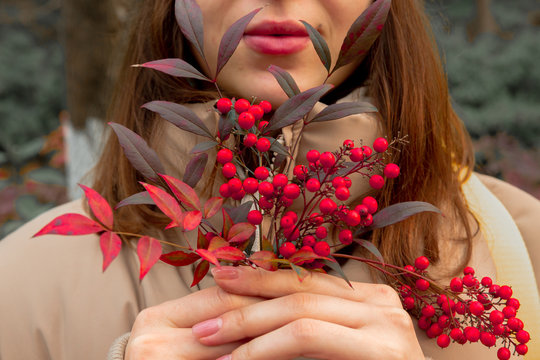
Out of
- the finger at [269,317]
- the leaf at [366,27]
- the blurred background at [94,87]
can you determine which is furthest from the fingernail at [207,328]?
the blurred background at [94,87]

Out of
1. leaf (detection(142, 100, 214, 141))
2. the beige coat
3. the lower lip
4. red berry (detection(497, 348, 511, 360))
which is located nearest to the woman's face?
the lower lip

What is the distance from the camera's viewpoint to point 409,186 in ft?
3.58

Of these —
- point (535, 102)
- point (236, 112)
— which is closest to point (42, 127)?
point (535, 102)

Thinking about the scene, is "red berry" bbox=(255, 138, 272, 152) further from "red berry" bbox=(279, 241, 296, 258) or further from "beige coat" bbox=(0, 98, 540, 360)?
"beige coat" bbox=(0, 98, 540, 360)

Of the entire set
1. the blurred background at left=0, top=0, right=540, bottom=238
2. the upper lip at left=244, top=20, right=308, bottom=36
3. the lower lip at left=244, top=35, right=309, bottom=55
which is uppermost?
the upper lip at left=244, top=20, right=308, bottom=36

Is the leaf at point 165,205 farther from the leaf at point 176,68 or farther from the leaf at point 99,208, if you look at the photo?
the leaf at point 176,68

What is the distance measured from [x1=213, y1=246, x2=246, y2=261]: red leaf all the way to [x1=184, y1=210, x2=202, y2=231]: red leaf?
0.15 feet

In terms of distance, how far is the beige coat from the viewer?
39.6 inches

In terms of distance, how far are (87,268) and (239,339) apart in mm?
490

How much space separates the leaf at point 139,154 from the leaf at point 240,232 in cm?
13

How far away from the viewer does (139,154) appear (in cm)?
70

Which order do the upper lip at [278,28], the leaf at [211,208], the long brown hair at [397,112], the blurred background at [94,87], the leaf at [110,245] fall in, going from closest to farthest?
the leaf at [110,245]
the leaf at [211,208]
the upper lip at [278,28]
the long brown hair at [397,112]
the blurred background at [94,87]

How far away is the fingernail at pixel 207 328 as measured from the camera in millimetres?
729

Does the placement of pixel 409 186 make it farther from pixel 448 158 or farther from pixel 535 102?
pixel 535 102
